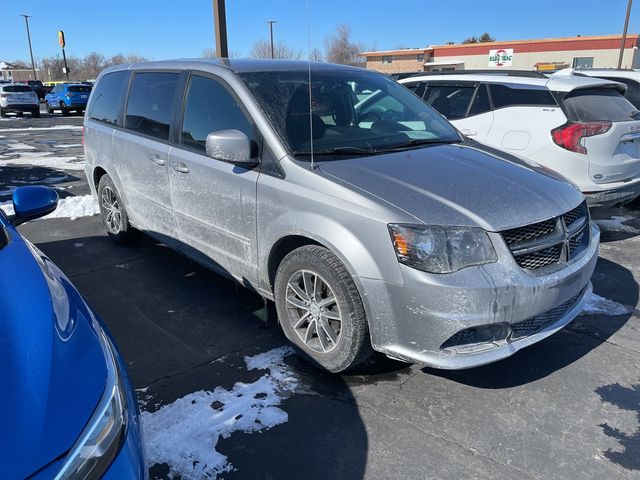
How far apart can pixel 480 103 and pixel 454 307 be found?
430 cm

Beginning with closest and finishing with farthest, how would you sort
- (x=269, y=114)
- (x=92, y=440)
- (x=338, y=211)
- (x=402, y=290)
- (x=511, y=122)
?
1. (x=92, y=440)
2. (x=402, y=290)
3. (x=338, y=211)
4. (x=269, y=114)
5. (x=511, y=122)

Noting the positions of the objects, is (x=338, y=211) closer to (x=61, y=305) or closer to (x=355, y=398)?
(x=355, y=398)

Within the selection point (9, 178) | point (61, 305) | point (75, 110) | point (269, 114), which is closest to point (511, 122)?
point (269, 114)

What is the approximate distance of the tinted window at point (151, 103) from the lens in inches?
165

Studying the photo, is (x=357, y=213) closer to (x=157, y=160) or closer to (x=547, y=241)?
(x=547, y=241)

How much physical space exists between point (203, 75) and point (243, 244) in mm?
1367

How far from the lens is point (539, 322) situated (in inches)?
112

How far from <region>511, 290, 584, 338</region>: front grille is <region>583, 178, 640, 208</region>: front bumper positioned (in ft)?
9.31

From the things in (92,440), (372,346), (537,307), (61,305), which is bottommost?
(372,346)

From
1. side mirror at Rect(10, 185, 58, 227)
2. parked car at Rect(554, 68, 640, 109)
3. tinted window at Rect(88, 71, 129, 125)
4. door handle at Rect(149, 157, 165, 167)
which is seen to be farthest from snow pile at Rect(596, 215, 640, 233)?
side mirror at Rect(10, 185, 58, 227)

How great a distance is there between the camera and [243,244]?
3479 millimetres

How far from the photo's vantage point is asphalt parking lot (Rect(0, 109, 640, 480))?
8.05 ft

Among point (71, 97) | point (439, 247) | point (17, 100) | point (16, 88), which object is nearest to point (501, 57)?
point (71, 97)

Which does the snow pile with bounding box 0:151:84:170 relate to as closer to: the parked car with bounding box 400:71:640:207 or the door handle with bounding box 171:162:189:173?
the door handle with bounding box 171:162:189:173
